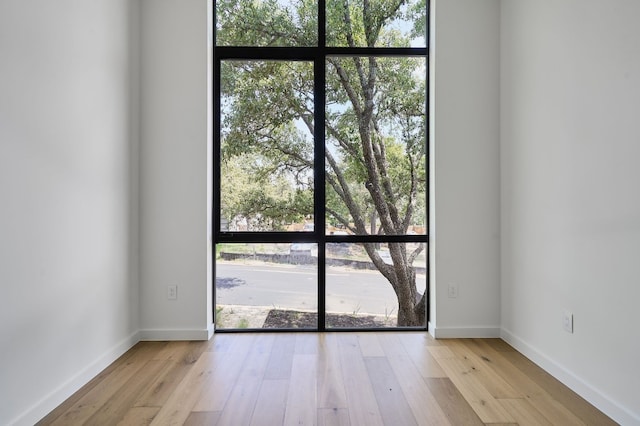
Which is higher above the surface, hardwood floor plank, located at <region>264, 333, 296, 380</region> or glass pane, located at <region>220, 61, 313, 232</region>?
glass pane, located at <region>220, 61, 313, 232</region>

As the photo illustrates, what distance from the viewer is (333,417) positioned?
74.5 inches
